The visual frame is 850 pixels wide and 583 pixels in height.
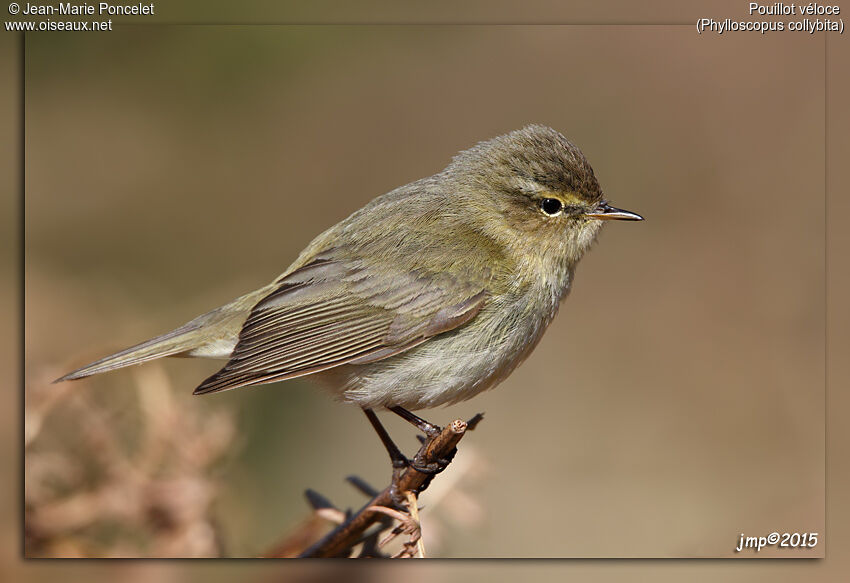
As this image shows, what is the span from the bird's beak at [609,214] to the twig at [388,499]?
46.1 inches

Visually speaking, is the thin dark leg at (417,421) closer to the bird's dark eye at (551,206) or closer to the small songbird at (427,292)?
the small songbird at (427,292)

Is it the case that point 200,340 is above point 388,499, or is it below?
above

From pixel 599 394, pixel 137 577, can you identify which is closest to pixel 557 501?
pixel 599 394

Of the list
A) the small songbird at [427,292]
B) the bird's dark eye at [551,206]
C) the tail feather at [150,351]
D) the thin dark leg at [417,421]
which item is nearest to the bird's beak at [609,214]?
the small songbird at [427,292]

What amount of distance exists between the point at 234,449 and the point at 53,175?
2228 millimetres

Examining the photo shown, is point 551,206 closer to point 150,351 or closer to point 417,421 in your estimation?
point 417,421

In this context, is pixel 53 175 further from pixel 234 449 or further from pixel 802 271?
pixel 802 271

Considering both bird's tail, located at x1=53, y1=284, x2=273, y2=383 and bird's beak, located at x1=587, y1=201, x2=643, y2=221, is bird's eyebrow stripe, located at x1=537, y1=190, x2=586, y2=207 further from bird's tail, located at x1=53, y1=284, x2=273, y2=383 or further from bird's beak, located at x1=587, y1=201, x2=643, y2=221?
bird's tail, located at x1=53, y1=284, x2=273, y2=383

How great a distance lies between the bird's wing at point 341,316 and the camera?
292cm

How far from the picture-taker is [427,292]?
10.1ft

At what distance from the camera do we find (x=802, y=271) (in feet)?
15.4

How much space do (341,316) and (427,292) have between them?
12.4 inches

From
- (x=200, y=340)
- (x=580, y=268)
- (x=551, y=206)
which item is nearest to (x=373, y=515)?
(x=200, y=340)

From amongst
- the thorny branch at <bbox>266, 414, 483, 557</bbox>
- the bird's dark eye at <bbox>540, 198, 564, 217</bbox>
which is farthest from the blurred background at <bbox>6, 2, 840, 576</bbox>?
the bird's dark eye at <bbox>540, 198, 564, 217</bbox>
